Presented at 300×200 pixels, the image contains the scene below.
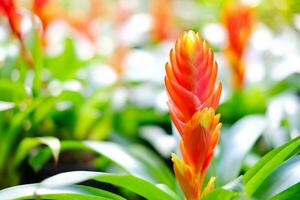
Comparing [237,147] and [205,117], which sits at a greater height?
[237,147]

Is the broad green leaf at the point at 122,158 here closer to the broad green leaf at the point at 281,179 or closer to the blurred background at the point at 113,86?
the blurred background at the point at 113,86

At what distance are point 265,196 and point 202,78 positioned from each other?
0.24 meters

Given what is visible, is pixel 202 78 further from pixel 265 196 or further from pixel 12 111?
pixel 12 111

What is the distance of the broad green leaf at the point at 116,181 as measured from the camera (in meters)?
0.90

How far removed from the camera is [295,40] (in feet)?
6.41

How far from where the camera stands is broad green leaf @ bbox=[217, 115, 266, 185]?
3.86 feet

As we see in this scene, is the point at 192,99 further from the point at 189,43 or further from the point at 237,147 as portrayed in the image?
the point at 237,147

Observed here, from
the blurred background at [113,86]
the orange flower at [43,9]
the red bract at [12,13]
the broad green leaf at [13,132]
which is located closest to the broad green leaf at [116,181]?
the blurred background at [113,86]

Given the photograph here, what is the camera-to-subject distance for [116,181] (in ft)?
3.04

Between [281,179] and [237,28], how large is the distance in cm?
75

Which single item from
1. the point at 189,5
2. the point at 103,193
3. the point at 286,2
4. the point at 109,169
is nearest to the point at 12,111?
the point at 109,169

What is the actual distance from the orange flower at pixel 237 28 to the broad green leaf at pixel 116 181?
771 millimetres

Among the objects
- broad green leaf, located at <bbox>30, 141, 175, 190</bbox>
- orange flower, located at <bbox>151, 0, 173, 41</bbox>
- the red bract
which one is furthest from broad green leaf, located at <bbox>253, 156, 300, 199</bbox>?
orange flower, located at <bbox>151, 0, 173, 41</bbox>

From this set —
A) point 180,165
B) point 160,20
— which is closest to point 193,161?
point 180,165
